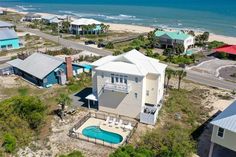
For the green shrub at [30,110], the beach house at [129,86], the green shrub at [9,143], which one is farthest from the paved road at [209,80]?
the green shrub at [9,143]

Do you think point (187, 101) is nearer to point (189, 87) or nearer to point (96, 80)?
point (189, 87)

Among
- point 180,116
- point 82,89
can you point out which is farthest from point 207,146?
point 82,89

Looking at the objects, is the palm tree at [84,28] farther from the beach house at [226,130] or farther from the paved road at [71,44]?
the beach house at [226,130]

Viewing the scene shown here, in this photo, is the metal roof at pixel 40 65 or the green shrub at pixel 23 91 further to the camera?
the metal roof at pixel 40 65

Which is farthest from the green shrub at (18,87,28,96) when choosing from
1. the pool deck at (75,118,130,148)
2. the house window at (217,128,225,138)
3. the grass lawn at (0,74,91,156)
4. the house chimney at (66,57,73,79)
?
the house window at (217,128,225,138)

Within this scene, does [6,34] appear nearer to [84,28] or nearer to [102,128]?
[84,28]
